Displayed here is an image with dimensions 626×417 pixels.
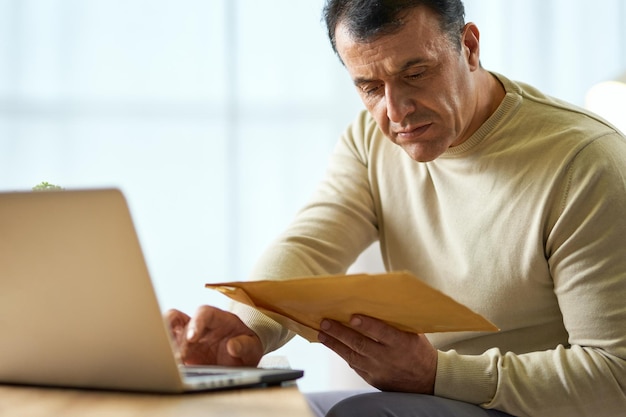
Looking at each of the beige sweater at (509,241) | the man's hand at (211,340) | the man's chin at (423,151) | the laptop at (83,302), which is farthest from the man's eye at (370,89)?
the laptop at (83,302)

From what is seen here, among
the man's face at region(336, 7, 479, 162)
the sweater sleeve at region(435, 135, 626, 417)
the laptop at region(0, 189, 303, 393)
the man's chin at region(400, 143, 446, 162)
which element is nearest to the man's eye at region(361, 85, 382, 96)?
the man's face at region(336, 7, 479, 162)

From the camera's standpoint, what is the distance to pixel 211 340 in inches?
49.8

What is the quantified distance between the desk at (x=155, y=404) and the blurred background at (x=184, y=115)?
1.85 m

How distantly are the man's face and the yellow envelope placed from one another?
1.52 ft

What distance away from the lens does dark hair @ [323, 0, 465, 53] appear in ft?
4.73

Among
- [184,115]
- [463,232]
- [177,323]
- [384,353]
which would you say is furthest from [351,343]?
[184,115]

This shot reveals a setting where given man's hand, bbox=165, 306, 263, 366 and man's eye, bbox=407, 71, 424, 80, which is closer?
man's hand, bbox=165, 306, 263, 366

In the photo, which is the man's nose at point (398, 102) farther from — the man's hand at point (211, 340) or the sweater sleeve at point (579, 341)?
the man's hand at point (211, 340)

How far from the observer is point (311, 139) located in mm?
2928

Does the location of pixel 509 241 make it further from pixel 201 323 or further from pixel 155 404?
pixel 155 404

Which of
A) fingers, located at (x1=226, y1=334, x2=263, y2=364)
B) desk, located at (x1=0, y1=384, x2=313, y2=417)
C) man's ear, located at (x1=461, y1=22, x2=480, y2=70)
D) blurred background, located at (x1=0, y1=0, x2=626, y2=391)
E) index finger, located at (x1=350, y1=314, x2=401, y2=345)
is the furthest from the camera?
blurred background, located at (x1=0, y1=0, x2=626, y2=391)

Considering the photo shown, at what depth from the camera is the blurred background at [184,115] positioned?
9.07 feet

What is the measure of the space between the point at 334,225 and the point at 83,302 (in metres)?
0.87

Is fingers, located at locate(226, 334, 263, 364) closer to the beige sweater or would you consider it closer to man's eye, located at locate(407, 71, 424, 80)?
the beige sweater
